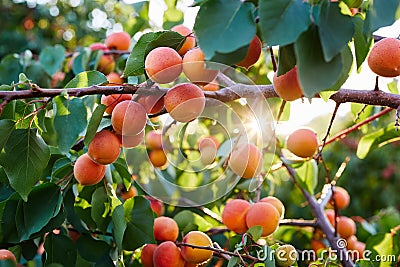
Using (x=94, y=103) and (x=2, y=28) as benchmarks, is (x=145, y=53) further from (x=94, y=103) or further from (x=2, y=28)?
(x=2, y=28)

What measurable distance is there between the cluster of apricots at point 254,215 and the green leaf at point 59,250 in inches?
11.9

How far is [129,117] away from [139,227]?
0.25m

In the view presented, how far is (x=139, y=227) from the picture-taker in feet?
2.93

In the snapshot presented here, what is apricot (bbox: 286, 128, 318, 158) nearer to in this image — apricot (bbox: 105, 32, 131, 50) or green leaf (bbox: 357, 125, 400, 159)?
green leaf (bbox: 357, 125, 400, 159)

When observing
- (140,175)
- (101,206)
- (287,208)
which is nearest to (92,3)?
(287,208)

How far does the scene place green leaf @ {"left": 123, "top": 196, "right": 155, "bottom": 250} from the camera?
0.88 m

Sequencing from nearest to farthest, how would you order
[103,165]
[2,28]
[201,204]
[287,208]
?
[103,165], [201,204], [287,208], [2,28]

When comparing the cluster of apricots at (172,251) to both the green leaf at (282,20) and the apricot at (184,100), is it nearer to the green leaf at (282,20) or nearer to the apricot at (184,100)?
the apricot at (184,100)

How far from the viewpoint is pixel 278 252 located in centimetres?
78

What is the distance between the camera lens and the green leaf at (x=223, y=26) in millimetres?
551

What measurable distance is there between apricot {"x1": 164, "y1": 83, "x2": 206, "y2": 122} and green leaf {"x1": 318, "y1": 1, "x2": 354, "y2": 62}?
238mm

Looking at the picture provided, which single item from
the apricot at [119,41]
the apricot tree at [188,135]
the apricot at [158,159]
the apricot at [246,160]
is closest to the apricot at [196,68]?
the apricot tree at [188,135]

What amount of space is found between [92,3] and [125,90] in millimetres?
2530

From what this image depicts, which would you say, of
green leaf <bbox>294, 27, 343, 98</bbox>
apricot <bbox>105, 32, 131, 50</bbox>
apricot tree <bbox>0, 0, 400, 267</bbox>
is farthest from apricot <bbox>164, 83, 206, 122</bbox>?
apricot <bbox>105, 32, 131, 50</bbox>
